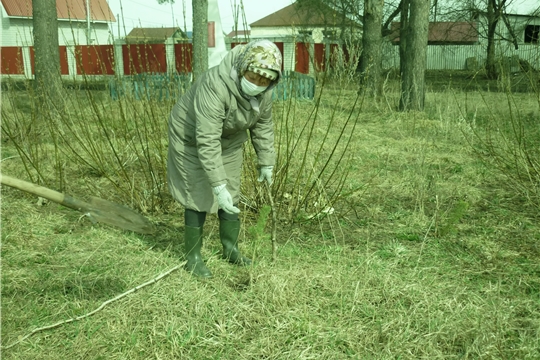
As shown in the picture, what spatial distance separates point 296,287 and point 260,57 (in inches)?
42.3

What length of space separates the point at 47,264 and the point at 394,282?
189 cm

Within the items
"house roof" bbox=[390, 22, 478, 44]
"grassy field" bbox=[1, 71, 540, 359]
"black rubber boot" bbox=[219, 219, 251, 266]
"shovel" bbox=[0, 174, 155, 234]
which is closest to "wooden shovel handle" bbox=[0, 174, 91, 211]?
"shovel" bbox=[0, 174, 155, 234]

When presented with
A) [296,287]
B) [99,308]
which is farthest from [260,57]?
[99,308]

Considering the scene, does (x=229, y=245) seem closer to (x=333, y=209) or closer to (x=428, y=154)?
(x=333, y=209)

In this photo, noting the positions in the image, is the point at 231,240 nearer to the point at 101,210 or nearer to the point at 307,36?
the point at 101,210

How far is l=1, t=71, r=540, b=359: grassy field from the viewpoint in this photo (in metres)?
2.27

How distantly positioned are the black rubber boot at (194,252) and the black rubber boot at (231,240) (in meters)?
0.16

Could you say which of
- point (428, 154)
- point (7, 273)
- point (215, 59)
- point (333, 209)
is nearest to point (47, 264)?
A: point (7, 273)

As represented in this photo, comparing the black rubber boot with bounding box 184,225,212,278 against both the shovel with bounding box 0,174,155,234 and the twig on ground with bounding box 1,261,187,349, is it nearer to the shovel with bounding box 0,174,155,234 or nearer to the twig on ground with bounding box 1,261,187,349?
the twig on ground with bounding box 1,261,187,349

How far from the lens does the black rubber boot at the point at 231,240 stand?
3.07m

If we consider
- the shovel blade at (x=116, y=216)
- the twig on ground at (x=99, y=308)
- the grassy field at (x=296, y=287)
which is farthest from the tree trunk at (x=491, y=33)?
the twig on ground at (x=99, y=308)

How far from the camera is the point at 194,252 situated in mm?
2959

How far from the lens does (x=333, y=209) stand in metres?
3.81

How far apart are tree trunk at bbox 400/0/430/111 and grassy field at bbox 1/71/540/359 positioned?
4641 millimetres
